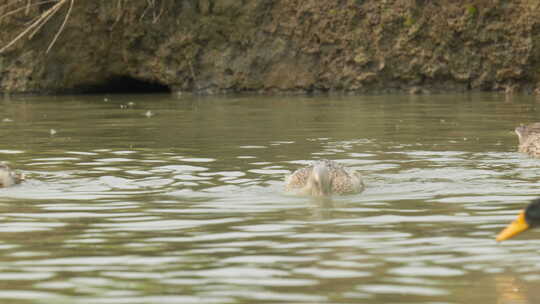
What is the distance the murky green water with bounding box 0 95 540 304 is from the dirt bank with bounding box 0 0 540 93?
8.20 metres

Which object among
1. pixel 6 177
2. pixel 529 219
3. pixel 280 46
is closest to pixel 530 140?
pixel 6 177

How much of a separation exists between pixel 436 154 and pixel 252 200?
3.81 m

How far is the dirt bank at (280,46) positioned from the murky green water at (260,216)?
8.20 m

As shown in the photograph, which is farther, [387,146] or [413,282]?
[387,146]

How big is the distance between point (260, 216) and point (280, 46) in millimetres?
17947

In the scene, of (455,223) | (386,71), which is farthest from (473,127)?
(386,71)

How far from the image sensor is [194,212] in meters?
8.87

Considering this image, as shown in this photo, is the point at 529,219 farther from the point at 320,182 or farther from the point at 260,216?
the point at 320,182

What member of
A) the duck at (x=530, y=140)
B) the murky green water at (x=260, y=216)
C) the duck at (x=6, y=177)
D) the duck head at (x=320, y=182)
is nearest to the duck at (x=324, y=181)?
the duck head at (x=320, y=182)

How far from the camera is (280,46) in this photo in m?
26.4

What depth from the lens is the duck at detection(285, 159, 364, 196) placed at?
32.5ft

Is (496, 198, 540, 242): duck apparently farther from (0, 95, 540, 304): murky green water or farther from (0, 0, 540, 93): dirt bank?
(0, 0, 540, 93): dirt bank

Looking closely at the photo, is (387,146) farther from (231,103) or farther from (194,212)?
(231,103)

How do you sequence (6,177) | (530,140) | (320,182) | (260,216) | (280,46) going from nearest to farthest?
(260,216), (320,182), (6,177), (530,140), (280,46)
